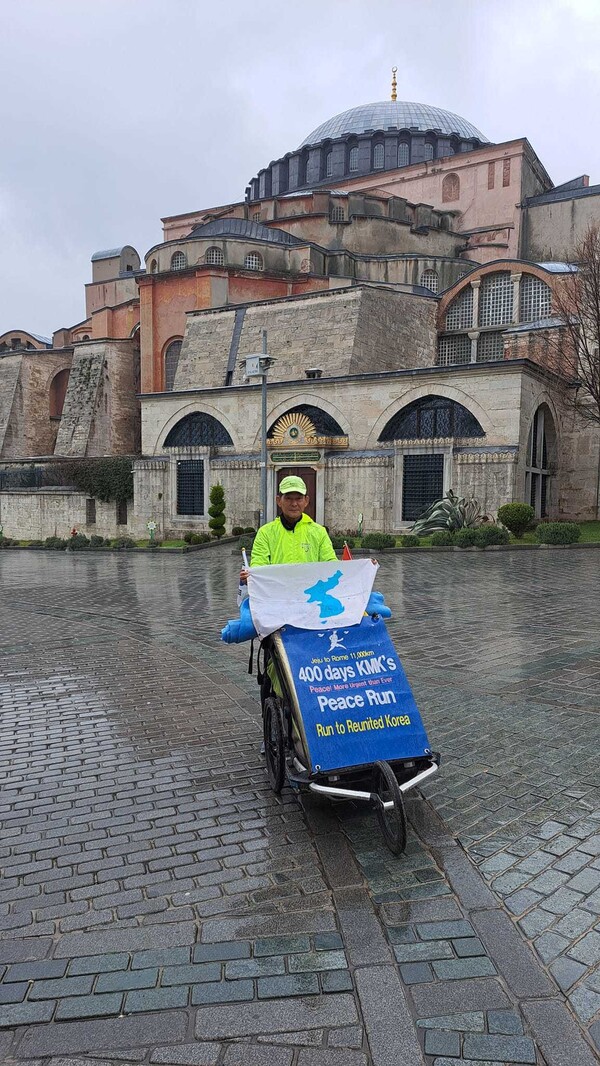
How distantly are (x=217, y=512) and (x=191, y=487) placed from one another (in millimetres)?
4296

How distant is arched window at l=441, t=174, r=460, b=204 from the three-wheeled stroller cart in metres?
44.3

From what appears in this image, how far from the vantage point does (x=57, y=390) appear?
142 feet

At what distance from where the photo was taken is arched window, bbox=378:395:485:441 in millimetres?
23484

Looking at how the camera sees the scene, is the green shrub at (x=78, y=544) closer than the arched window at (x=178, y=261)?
Yes

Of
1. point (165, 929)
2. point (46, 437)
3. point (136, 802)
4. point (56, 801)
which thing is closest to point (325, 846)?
point (165, 929)

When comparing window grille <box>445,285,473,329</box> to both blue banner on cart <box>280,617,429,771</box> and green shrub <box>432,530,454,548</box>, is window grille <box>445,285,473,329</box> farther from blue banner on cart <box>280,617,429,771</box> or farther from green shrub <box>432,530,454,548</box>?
blue banner on cart <box>280,617,429,771</box>

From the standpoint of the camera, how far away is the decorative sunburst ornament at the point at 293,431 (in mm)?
26125

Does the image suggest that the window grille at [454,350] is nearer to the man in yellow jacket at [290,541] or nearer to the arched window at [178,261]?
the arched window at [178,261]

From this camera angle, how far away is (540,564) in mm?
16391

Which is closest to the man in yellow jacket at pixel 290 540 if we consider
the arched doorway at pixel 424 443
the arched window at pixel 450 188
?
the arched doorway at pixel 424 443

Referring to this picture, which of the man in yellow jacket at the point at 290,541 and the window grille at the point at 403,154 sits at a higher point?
the window grille at the point at 403,154

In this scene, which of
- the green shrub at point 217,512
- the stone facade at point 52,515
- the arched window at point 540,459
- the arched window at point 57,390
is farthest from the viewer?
the arched window at point 57,390

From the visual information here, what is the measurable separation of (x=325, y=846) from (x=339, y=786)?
31cm

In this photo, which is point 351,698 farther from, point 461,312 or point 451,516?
point 461,312
